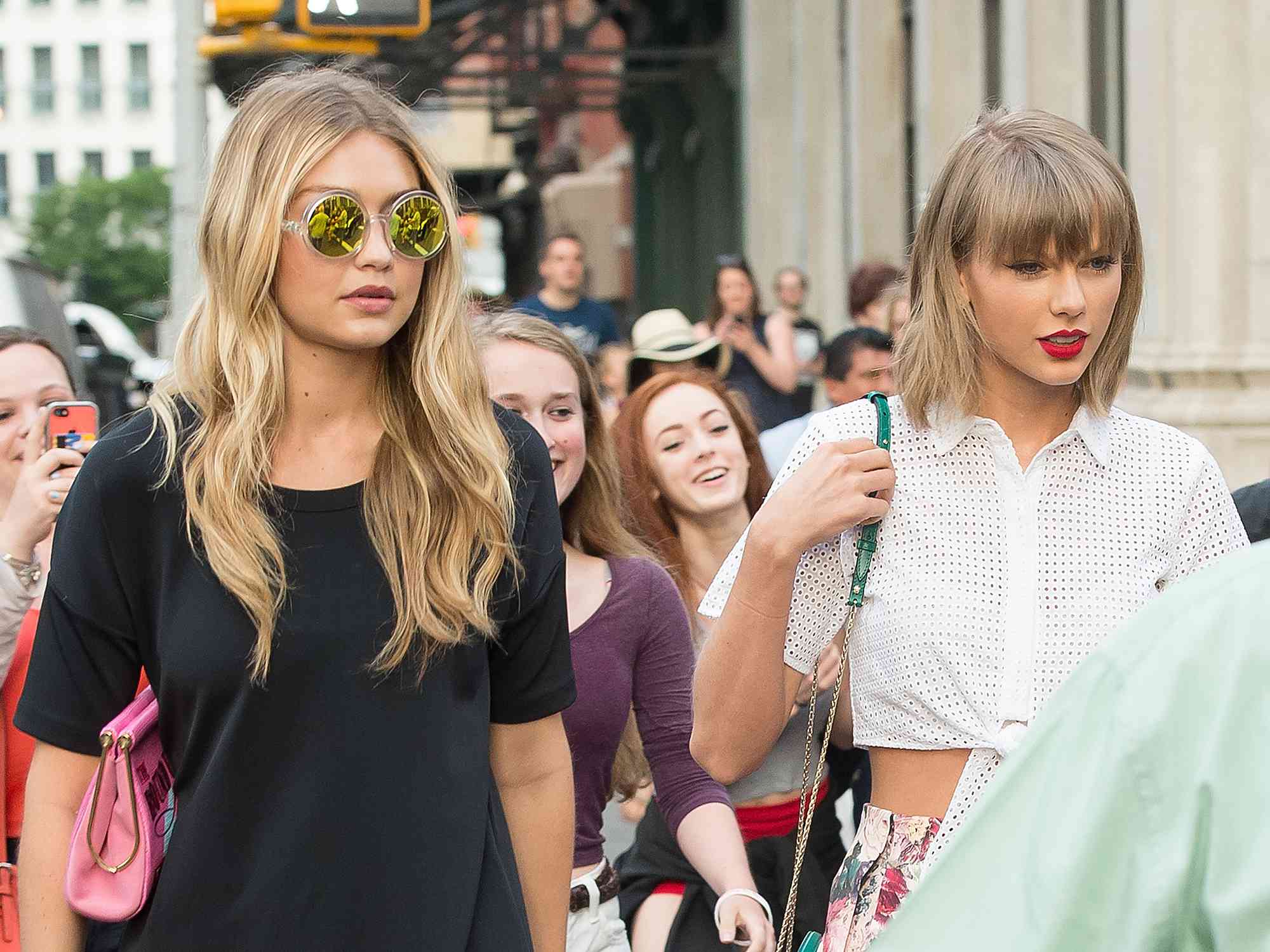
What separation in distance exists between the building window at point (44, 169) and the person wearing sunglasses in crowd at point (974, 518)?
124542mm

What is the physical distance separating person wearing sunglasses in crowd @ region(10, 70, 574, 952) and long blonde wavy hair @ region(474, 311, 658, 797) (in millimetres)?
1265

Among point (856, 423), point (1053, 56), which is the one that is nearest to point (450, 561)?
point (856, 423)

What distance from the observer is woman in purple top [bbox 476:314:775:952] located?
153 inches

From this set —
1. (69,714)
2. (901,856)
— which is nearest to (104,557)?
(69,714)

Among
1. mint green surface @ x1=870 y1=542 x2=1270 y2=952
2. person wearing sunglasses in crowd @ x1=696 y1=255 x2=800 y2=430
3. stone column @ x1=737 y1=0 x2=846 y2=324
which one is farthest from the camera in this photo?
stone column @ x1=737 y1=0 x2=846 y2=324

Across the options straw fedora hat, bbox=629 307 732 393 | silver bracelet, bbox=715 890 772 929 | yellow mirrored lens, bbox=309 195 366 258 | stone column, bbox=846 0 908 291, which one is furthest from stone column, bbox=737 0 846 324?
yellow mirrored lens, bbox=309 195 366 258

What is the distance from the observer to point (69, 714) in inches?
107

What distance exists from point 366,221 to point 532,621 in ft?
1.97

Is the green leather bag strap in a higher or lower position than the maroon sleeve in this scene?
higher

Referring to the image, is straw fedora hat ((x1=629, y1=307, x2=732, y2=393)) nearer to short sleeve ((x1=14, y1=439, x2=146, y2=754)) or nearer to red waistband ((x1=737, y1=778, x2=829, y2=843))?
red waistband ((x1=737, y1=778, x2=829, y2=843))

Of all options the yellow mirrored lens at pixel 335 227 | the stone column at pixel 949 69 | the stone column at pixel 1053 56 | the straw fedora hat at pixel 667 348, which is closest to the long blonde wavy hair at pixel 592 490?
the yellow mirrored lens at pixel 335 227

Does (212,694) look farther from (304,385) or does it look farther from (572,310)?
(572,310)

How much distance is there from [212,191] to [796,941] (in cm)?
211

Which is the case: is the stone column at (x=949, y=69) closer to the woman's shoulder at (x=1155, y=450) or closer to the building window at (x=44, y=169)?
the woman's shoulder at (x=1155, y=450)
